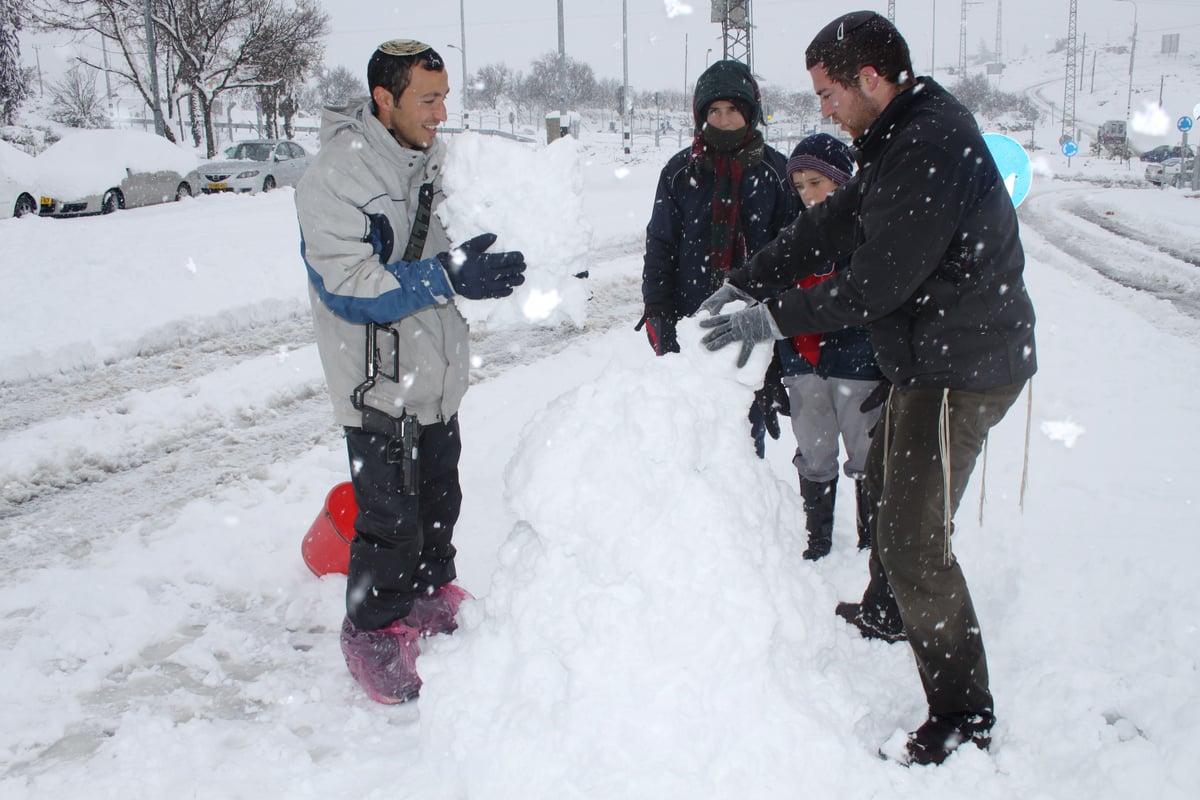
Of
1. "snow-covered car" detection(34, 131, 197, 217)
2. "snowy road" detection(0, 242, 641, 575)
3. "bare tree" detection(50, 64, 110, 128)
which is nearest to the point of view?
"snowy road" detection(0, 242, 641, 575)

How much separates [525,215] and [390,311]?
570mm

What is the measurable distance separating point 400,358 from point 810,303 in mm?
1298

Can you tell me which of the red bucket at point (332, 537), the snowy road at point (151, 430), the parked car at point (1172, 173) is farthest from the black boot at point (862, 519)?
the parked car at point (1172, 173)

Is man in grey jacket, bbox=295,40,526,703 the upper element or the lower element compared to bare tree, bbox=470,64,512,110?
lower

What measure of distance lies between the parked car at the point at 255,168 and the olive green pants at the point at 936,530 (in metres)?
17.7

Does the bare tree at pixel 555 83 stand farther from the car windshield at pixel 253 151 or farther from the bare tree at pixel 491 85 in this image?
the car windshield at pixel 253 151

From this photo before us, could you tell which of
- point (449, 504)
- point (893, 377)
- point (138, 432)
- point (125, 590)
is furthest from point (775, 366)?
point (138, 432)

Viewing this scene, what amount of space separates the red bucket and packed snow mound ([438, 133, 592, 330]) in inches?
46.7

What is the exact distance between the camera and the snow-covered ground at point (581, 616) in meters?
2.08

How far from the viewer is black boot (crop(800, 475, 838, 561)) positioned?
11.5 ft

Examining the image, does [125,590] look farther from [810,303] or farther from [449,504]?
[810,303]

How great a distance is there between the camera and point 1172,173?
28406 mm

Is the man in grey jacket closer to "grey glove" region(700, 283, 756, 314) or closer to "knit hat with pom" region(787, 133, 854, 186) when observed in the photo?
"grey glove" region(700, 283, 756, 314)

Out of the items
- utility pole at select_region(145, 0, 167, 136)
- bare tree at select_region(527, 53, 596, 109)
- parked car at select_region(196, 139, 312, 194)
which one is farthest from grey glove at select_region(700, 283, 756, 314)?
bare tree at select_region(527, 53, 596, 109)
